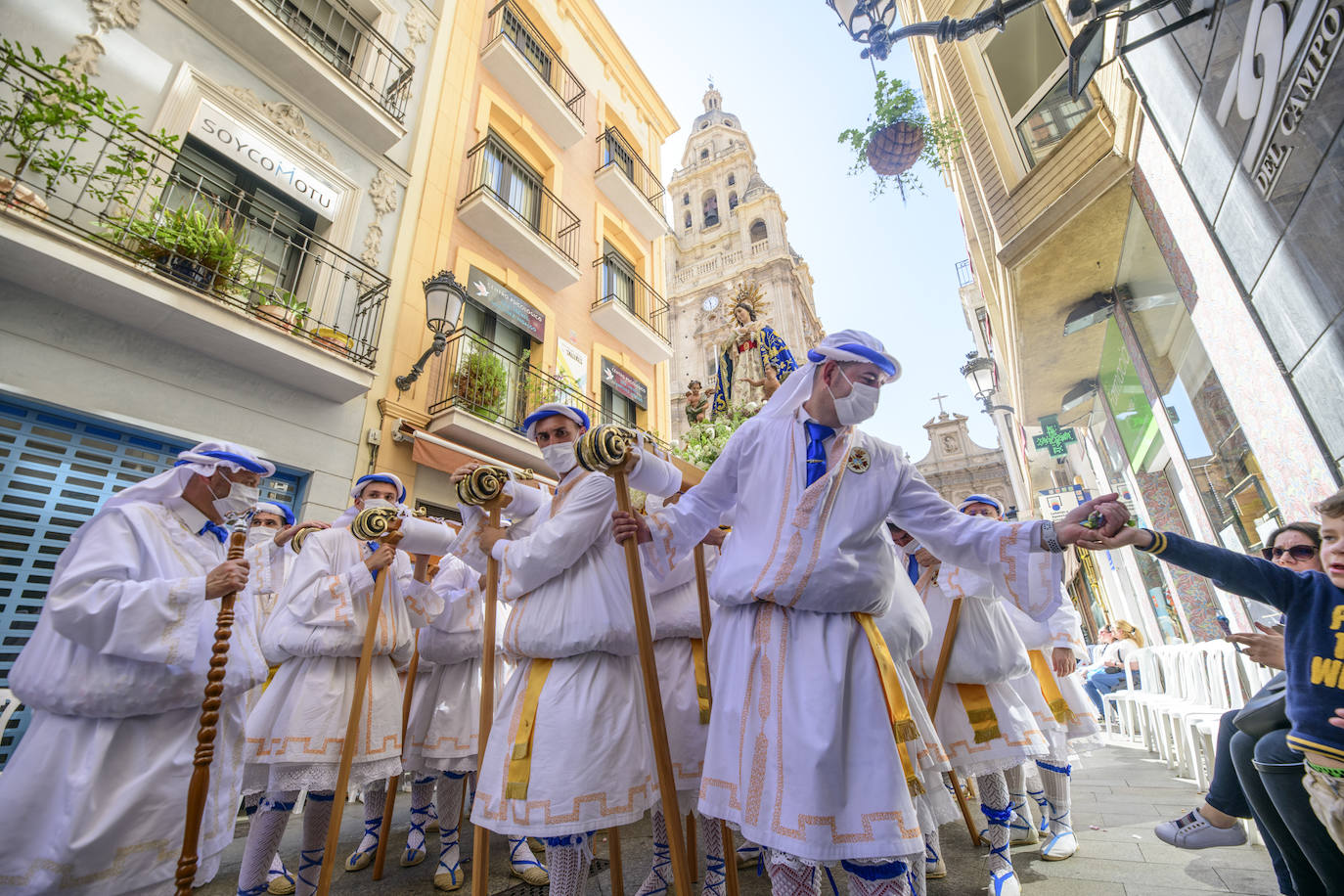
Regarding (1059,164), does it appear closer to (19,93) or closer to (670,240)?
(19,93)

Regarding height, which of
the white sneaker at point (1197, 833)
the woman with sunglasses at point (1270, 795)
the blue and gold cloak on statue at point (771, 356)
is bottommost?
the white sneaker at point (1197, 833)

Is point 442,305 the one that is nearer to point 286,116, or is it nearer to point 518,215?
point 286,116

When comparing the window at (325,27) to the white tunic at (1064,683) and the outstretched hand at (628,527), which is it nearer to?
the outstretched hand at (628,527)

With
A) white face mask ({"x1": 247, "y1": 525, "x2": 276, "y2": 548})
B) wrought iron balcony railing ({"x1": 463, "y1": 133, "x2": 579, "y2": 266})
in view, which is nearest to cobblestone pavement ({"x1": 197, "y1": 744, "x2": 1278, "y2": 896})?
Result: white face mask ({"x1": 247, "y1": 525, "x2": 276, "y2": 548})

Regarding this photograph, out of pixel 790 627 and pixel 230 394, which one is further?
pixel 230 394

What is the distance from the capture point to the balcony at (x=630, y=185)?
45.4 ft

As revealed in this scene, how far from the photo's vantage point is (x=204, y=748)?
2.28 m

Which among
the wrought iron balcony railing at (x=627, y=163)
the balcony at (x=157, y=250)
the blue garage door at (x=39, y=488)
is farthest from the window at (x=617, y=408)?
the blue garage door at (x=39, y=488)

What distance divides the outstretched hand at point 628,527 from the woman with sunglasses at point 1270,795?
7.88ft

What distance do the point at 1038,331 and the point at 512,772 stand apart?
29.0 feet

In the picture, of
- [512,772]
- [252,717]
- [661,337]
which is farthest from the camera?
[661,337]

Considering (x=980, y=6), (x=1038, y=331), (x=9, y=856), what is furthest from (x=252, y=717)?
(x=980, y=6)

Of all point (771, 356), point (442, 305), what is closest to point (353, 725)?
point (771, 356)

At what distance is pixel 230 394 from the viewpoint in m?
6.51
